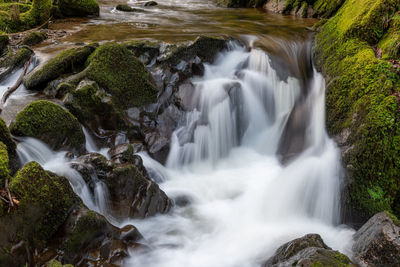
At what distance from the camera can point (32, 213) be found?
3.52m

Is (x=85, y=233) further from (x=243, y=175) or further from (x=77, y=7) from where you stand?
(x=77, y=7)

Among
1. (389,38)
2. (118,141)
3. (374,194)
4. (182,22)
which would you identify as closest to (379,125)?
(374,194)

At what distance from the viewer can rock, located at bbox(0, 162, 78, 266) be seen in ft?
10.7

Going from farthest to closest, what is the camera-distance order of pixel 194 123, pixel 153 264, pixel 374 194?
pixel 194 123 < pixel 374 194 < pixel 153 264

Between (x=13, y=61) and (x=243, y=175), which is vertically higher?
(x=13, y=61)

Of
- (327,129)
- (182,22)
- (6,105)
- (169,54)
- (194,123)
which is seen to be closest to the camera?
(6,105)

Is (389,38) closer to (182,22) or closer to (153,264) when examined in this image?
(153,264)

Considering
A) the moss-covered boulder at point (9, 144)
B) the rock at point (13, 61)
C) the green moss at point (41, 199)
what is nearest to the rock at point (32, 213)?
the green moss at point (41, 199)

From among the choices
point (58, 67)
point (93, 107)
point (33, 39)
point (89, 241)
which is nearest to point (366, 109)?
point (89, 241)

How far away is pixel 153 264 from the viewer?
13.9 feet

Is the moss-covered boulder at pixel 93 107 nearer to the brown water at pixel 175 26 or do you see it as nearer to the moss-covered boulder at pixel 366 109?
the brown water at pixel 175 26

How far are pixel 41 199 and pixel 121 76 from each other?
3440 millimetres

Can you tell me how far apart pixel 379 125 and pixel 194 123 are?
3491mm

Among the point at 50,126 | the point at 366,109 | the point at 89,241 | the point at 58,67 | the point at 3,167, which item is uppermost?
the point at 58,67
